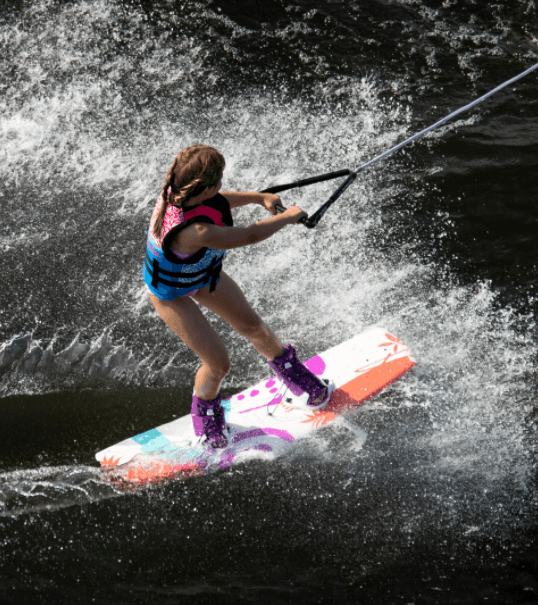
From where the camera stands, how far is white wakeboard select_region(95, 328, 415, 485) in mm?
3377

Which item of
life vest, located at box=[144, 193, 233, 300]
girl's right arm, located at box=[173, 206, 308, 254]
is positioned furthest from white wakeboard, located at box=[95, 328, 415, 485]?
girl's right arm, located at box=[173, 206, 308, 254]

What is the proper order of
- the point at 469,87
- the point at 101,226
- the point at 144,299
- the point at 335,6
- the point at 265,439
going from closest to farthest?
the point at 265,439 < the point at 144,299 < the point at 101,226 < the point at 469,87 < the point at 335,6

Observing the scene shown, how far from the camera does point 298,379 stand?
3.44 metres

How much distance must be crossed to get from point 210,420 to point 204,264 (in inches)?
46.2

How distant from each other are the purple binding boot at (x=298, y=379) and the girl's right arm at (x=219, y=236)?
1045 mm

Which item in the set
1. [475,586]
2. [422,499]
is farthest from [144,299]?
[475,586]

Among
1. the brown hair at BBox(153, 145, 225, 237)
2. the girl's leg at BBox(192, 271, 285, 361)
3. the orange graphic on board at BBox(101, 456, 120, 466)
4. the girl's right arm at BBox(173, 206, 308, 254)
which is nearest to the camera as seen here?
the brown hair at BBox(153, 145, 225, 237)

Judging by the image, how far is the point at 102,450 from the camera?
3.49 metres

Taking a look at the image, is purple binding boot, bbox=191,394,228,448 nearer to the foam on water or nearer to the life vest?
the foam on water

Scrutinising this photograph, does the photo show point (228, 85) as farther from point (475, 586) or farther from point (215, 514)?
point (475, 586)

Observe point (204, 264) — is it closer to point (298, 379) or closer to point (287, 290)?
point (298, 379)

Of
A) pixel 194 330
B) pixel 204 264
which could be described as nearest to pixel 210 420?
pixel 194 330

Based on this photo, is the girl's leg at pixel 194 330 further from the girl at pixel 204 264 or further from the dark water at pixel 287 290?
the dark water at pixel 287 290

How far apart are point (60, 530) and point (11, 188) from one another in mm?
3642
